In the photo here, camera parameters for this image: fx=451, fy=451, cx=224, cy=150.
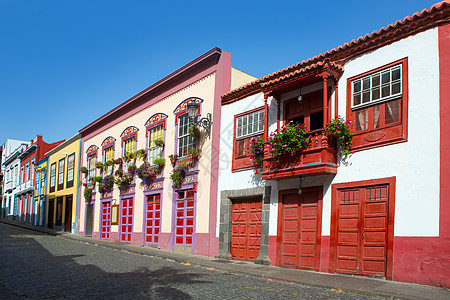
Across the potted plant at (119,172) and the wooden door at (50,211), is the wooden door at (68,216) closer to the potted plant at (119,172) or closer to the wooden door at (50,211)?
the wooden door at (50,211)

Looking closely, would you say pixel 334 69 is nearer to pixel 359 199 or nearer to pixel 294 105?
pixel 294 105

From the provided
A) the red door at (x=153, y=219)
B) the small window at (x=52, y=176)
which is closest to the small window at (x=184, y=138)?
the red door at (x=153, y=219)

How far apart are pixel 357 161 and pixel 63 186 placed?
969 inches

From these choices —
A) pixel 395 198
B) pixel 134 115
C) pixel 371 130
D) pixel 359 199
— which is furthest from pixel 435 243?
pixel 134 115

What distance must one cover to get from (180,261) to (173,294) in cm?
576

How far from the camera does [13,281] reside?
8.73 metres

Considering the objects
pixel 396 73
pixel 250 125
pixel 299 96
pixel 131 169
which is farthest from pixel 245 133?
pixel 131 169

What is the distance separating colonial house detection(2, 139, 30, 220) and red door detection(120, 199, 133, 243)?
25.5m

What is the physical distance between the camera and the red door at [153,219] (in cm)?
1831

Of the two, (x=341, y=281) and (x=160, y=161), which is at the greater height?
(x=160, y=161)

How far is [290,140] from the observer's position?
36.8 feet

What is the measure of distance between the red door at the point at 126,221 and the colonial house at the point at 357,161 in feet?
25.5

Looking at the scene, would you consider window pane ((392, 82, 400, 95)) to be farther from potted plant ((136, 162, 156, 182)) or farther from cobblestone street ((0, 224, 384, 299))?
potted plant ((136, 162, 156, 182))

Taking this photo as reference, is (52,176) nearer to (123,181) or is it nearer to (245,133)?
(123,181)
